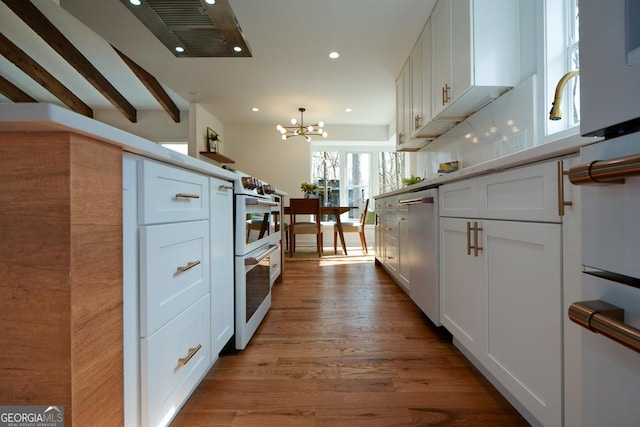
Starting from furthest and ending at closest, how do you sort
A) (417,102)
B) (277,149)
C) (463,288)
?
(277,149) < (417,102) < (463,288)

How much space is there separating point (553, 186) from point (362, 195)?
5.46 metres

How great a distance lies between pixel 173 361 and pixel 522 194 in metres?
1.22


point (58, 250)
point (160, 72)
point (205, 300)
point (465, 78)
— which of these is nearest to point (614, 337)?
point (58, 250)

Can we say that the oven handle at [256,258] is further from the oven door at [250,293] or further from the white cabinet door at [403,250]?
the white cabinet door at [403,250]

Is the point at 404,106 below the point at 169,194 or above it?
above

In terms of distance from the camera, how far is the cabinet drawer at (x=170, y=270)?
28.4 inches

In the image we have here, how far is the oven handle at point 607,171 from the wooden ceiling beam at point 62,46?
5.37m

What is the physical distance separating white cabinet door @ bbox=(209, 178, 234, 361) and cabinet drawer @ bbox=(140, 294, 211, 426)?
0.25 ft

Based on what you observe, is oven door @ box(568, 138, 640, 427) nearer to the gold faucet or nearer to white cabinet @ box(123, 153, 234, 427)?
the gold faucet

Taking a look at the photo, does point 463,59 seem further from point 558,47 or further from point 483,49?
point 558,47

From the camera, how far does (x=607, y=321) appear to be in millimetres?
420

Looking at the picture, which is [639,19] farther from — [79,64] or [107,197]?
[79,64]

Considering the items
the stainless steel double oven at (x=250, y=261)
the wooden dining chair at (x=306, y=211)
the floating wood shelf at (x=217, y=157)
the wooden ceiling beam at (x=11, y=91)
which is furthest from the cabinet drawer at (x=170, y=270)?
the wooden ceiling beam at (x=11, y=91)

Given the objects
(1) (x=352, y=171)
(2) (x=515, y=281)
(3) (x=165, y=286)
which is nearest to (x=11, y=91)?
(1) (x=352, y=171)
